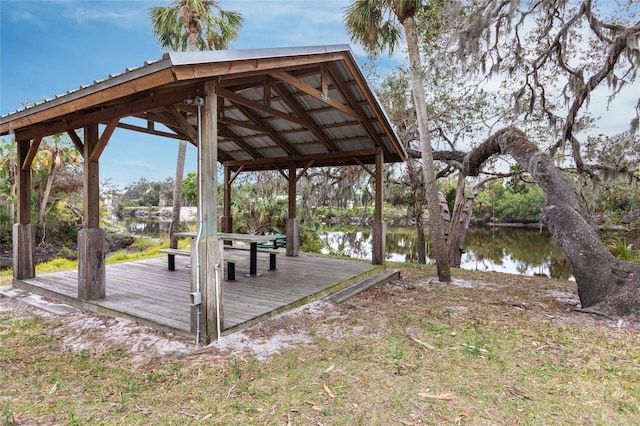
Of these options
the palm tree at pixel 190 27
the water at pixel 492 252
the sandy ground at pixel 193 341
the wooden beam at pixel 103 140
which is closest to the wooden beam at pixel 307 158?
the palm tree at pixel 190 27

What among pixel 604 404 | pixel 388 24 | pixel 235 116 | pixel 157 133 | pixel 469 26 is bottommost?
pixel 604 404

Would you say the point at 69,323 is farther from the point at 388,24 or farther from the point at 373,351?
the point at 388,24

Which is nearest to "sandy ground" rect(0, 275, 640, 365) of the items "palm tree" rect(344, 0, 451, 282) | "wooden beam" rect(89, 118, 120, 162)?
"wooden beam" rect(89, 118, 120, 162)

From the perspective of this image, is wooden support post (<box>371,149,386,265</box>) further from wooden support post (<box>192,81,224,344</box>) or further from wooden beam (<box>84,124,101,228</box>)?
wooden beam (<box>84,124,101,228</box>)

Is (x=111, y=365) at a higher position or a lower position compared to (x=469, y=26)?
lower

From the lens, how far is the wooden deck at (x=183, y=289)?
12.6 ft

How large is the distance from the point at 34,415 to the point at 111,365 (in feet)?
2.41

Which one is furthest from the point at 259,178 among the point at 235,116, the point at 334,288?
the point at 334,288

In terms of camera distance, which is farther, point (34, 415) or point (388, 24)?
point (388, 24)

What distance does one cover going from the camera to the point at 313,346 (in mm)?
3406

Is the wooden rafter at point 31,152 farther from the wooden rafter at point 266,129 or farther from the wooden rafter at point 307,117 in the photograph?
the wooden rafter at point 307,117

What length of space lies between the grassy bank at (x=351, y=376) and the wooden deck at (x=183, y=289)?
1.01 feet

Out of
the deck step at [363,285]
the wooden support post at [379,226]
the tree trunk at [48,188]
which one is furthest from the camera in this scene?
the tree trunk at [48,188]

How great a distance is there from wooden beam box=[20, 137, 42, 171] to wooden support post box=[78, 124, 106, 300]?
136 centimetres
